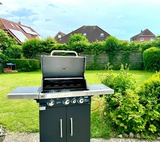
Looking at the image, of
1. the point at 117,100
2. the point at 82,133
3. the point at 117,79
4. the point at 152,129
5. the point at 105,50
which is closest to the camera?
the point at 82,133

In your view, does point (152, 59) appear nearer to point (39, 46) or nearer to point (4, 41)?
point (39, 46)

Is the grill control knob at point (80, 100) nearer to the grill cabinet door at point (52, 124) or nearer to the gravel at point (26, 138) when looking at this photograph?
the grill cabinet door at point (52, 124)

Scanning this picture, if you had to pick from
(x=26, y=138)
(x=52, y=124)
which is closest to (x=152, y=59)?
(x=26, y=138)

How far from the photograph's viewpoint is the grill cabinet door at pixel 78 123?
2.09 metres

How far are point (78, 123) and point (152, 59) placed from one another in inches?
396

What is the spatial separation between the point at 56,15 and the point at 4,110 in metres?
9.02

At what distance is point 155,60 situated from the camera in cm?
1090

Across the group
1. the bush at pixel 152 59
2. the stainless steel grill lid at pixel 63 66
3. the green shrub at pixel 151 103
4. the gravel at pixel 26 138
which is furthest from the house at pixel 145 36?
the stainless steel grill lid at pixel 63 66

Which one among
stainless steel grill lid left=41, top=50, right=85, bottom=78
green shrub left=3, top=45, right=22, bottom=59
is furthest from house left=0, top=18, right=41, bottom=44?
stainless steel grill lid left=41, top=50, right=85, bottom=78

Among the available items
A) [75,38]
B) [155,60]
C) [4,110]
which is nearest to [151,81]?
[4,110]

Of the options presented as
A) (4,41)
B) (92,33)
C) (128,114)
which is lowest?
(128,114)

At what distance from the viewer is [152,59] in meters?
11.0

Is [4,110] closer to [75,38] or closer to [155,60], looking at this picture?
[155,60]

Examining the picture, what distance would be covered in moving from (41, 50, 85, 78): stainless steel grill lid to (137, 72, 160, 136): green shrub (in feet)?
4.55
